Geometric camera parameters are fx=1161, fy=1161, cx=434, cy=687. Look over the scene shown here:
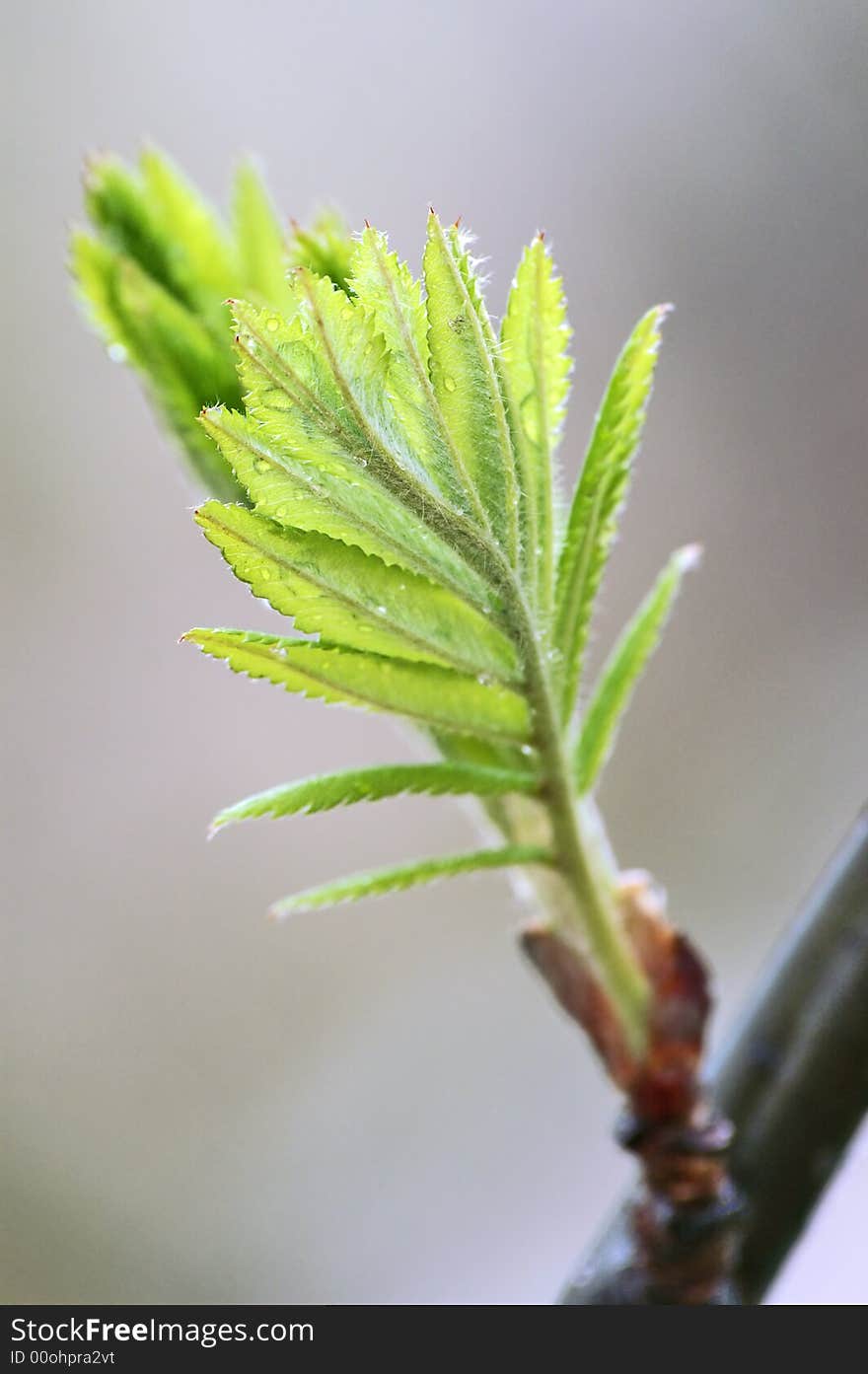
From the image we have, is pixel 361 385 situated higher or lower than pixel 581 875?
higher

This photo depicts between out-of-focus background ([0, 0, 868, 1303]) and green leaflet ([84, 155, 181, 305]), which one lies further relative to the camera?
out-of-focus background ([0, 0, 868, 1303])

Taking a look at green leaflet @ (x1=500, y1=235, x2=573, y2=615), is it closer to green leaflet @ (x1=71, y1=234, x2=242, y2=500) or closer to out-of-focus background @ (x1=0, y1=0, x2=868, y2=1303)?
green leaflet @ (x1=71, y1=234, x2=242, y2=500)

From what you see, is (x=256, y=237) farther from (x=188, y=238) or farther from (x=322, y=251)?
(x=322, y=251)

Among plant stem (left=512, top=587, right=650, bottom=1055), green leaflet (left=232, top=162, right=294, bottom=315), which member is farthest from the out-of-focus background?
plant stem (left=512, top=587, right=650, bottom=1055)

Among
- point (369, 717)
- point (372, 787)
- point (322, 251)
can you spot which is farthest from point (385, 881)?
point (369, 717)

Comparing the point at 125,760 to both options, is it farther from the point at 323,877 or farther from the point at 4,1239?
the point at 4,1239

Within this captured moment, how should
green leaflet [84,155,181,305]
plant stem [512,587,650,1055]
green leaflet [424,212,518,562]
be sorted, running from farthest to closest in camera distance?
green leaflet [84,155,181,305] < plant stem [512,587,650,1055] < green leaflet [424,212,518,562]
